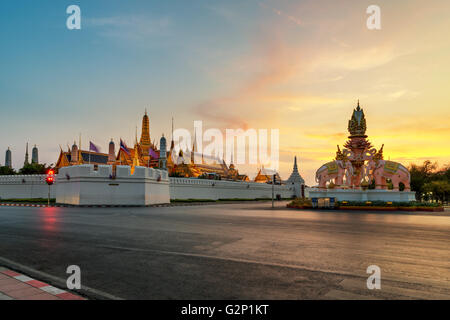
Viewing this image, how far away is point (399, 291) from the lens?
16.1ft

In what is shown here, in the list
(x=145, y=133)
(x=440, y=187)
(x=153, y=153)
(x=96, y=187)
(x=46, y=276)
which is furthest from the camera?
(x=145, y=133)

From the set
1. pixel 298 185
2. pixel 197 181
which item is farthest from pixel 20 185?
pixel 298 185

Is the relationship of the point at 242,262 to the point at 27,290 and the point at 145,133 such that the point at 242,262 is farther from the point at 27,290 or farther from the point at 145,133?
the point at 145,133

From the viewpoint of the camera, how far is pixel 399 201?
32062mm

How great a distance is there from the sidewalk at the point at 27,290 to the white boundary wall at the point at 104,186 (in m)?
30.9

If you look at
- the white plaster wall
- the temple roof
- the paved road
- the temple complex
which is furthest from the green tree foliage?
the paved road

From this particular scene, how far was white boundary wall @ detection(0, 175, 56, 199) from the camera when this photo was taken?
1757 inches

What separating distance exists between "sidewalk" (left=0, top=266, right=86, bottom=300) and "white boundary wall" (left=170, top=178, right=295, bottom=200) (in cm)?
4211

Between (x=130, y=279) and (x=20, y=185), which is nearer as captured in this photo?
(x=130, y=279)

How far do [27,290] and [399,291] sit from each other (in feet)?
18.8

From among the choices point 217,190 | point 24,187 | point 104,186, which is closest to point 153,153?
point 217,190
